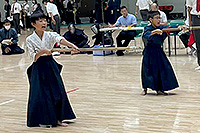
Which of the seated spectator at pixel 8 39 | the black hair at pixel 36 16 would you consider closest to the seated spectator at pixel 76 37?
the seated spectator at pixel 8 39

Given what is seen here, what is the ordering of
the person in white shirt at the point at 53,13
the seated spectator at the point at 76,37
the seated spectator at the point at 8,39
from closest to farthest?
the seated spectator at the point at 76,37
the seated spectator at the point at 8,39
the person in white shirt at the point at 53,13

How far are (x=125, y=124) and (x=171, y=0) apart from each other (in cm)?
1645

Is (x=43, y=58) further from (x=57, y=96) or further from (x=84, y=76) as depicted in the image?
(x=84, y=76)

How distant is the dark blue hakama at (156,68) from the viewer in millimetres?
7316

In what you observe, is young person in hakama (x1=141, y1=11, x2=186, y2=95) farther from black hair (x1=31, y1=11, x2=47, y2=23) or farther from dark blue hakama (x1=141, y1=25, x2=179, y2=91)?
black hair (x1=31, y1=11, x2=47, y2=23)

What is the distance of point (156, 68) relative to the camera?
7.40 metres

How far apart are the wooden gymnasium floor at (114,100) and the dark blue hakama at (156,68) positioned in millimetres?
194

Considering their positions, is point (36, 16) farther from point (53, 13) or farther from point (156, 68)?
point (53, 13)

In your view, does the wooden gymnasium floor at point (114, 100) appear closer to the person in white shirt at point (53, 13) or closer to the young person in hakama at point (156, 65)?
the young person in hakama at point (156, 65)

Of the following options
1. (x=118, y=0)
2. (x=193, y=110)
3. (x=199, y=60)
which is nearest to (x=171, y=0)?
(x=118, y=0)

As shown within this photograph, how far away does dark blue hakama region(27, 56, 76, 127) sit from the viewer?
581 centimetres

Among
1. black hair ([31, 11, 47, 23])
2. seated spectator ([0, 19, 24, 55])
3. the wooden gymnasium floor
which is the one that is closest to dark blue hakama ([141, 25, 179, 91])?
the wooden gymnasium floor

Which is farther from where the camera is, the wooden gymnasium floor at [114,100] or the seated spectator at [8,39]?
the seated spectator at [8,39]

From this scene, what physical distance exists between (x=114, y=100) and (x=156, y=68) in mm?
844
